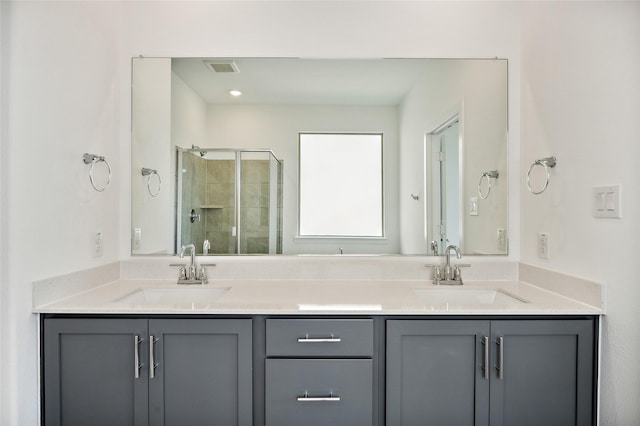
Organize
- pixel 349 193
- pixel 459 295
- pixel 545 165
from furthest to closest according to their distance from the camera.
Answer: pixel 349 193 < pixel 459 295 < pixel 545 165

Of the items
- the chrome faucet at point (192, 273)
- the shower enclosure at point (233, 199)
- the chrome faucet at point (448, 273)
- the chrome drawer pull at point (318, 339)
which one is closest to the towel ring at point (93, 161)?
the shower enclosure at point (233, 199)

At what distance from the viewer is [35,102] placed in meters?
1.47

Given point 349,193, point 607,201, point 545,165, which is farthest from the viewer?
point 349,193

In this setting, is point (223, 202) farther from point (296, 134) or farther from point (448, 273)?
point (448, 273)

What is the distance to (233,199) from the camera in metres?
2.12

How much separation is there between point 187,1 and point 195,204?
1.08m

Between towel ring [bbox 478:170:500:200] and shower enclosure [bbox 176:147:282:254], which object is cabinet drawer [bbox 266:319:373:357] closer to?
shower enclosure [bbox 176:147:282:254]

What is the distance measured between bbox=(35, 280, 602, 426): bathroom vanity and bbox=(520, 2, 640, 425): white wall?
13 centimetres

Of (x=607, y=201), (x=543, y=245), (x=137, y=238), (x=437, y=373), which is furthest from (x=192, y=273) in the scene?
(x=607, y=201)

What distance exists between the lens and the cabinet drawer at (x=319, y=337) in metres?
1.52

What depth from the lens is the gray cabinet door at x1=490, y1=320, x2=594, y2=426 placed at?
1497 millimetres

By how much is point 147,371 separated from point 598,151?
190cm

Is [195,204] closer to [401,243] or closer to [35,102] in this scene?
[35,102]

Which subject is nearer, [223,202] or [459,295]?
[459,295]
